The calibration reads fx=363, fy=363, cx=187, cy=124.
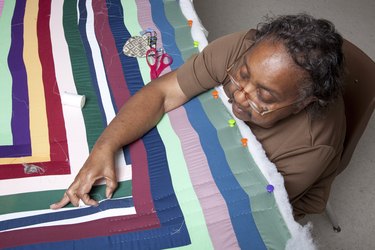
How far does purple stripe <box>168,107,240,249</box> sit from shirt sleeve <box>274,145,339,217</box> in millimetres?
213

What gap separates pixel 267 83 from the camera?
0.93 metres

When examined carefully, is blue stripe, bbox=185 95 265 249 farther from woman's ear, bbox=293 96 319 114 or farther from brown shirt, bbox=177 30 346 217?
woman's ear, bbox=293 96 319 114

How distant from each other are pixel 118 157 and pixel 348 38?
227 centimetres

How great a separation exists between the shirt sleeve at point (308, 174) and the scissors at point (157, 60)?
59 centimetres

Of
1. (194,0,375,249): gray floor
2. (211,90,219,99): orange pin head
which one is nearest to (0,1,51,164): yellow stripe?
(211,90,219,99): orange pin head

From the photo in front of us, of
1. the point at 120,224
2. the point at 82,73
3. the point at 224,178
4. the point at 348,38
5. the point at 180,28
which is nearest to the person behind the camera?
the point at 120,224

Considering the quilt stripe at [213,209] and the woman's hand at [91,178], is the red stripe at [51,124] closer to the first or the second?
the woman's hand at [91,178]

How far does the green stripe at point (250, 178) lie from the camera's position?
1.03 m

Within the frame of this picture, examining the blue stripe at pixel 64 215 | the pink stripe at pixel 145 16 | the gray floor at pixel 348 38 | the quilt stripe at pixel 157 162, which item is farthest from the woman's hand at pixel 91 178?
the gray floor at pixel 348 38

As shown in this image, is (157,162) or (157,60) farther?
(157,60)

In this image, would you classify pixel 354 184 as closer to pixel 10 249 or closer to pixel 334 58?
pixel 334 58

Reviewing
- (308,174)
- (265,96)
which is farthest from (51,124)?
(308,174)

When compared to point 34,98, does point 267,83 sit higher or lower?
lower

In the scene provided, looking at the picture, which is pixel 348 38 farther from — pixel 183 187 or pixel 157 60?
pixel 183 187
